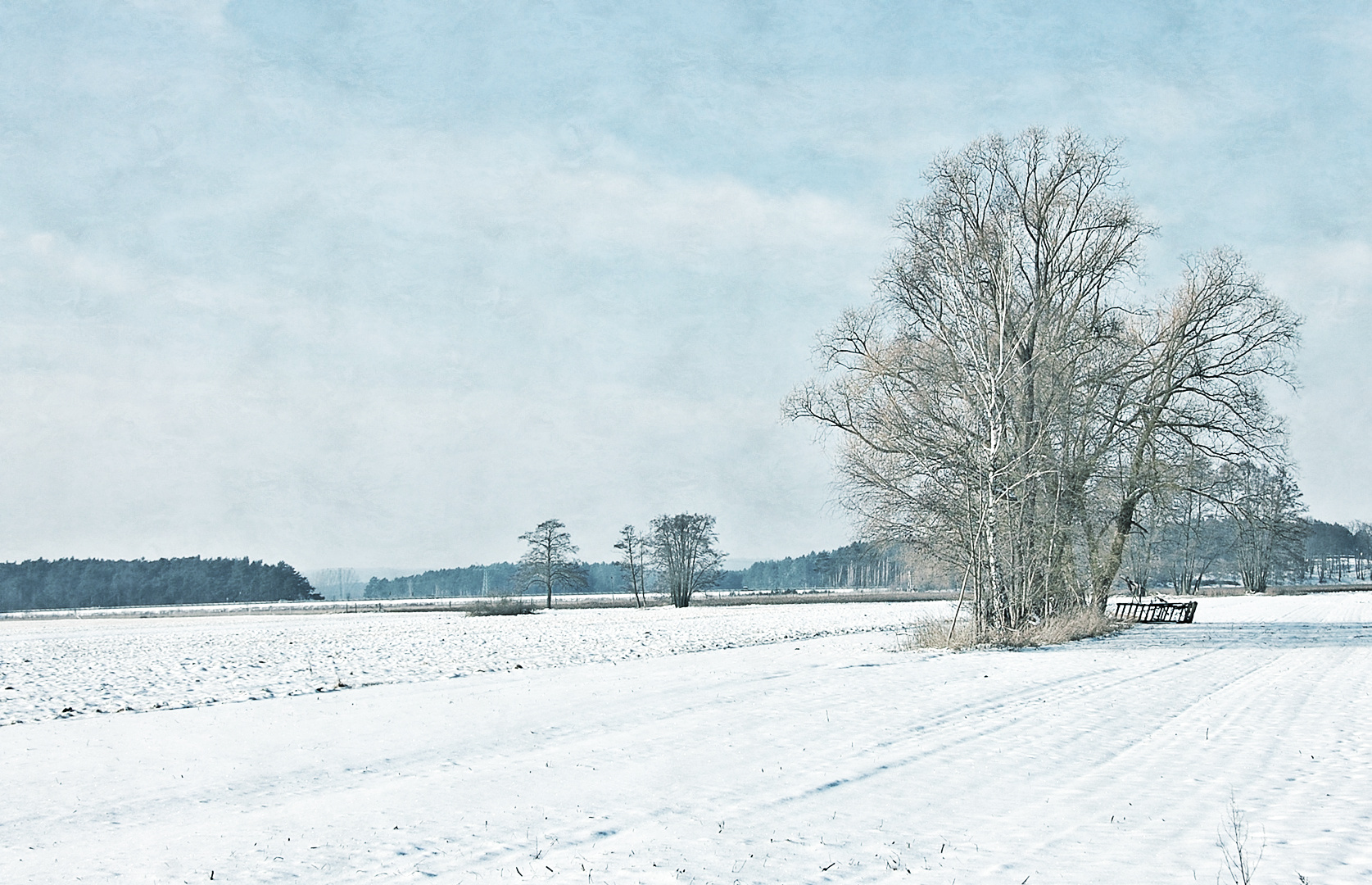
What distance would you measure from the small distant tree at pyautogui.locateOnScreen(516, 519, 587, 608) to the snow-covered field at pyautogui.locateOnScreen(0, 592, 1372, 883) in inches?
2273

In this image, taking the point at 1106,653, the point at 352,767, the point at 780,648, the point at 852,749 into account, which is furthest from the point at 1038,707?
the point at 780,648

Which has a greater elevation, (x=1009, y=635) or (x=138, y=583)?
A: (x=138, y=583)

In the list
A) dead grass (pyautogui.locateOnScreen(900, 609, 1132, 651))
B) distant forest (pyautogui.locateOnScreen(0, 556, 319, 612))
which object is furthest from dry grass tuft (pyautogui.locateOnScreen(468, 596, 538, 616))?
distant forest (pyautogui.locateOnScreen(0, 556, 319, 612))

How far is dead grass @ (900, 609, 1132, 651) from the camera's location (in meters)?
22.7

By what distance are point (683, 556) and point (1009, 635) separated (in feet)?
188

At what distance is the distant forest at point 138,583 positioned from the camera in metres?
132

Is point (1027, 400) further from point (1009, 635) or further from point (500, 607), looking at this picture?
point (500, 607)

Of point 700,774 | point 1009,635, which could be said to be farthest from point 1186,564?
point 700,774

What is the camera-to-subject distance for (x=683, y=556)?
79875 millimetres

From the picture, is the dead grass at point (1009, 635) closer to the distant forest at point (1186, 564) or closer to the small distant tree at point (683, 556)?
the distant forest at point (1186, 564)

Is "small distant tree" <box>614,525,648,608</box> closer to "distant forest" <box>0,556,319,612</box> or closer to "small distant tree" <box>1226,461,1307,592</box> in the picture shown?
"small distant tree" <box>1226,461,1307,592</box>

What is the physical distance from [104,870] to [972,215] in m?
24.6

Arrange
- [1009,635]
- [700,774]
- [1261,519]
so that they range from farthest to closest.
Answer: [1261,519] < [1009,635] < [700,774]

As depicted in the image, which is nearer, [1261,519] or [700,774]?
[700,774]
